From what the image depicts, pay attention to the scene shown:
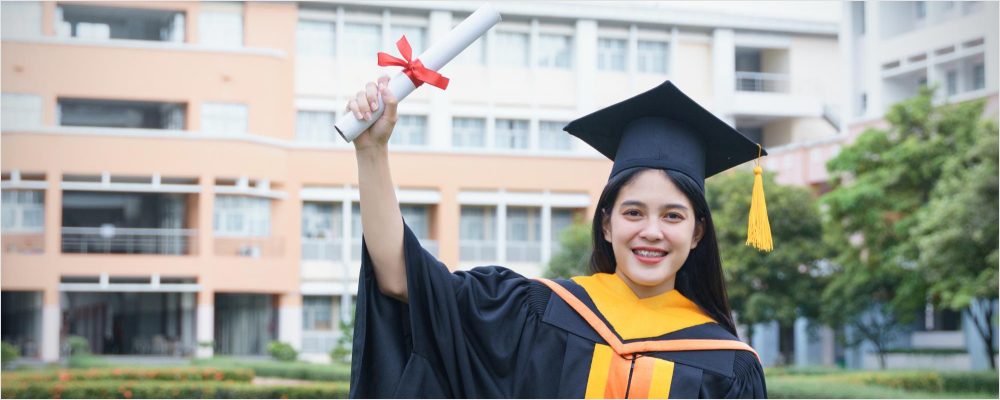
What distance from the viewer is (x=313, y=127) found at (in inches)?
1262

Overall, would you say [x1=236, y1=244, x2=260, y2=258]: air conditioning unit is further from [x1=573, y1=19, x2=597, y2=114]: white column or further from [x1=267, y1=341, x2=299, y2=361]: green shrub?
[x1=573, y1=19, x2=597, y2=114]: white column

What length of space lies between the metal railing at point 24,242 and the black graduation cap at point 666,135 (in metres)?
27.1

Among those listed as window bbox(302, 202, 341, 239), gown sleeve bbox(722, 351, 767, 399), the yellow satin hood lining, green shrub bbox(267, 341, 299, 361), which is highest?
window bbox(302, 202, 341, 239)

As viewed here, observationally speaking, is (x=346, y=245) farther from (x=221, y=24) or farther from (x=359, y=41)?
(x=221, y=24)

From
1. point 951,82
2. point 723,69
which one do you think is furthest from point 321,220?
point 951,82

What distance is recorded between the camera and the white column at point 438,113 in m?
32.4

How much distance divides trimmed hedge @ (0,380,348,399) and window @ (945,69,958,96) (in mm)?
17088

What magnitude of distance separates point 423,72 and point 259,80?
28.0 m

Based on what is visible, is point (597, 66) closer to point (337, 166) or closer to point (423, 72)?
point (337, 166)

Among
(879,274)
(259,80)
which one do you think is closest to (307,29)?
(259,80)

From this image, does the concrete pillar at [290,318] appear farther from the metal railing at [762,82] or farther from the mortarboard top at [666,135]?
the mortarboard top at [666,135]

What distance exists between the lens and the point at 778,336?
100 feet

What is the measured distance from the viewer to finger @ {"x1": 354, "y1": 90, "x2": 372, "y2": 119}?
2305 mm

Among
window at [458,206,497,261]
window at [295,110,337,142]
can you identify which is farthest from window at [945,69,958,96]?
window at [295,110,337,142]
